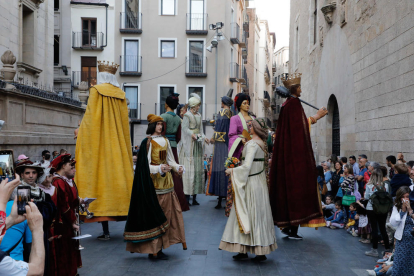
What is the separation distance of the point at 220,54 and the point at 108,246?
82.2 feet

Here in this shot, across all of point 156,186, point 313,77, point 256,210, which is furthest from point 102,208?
point 313,77

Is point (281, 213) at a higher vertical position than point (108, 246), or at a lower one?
higher

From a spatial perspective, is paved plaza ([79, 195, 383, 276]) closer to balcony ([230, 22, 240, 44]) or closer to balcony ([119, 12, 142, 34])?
balcony ([119, 12, 142, 34])

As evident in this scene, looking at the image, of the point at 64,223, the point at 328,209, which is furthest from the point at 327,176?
the point at 64,223

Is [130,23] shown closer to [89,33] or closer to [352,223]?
[89,33]

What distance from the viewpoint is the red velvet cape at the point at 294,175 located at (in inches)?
278

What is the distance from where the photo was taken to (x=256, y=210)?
5.81 m

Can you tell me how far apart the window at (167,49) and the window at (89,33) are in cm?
450

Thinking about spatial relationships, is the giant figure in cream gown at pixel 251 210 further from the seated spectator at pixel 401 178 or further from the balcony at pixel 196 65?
the balcony at pixel 196 65

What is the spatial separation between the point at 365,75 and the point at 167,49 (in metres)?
20.0

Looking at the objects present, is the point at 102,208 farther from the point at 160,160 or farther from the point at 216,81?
the point at 216,81

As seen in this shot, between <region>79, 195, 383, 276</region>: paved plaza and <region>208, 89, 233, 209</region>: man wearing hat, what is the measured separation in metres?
2.30

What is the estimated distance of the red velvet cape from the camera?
7.06m

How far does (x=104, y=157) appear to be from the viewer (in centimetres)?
732
